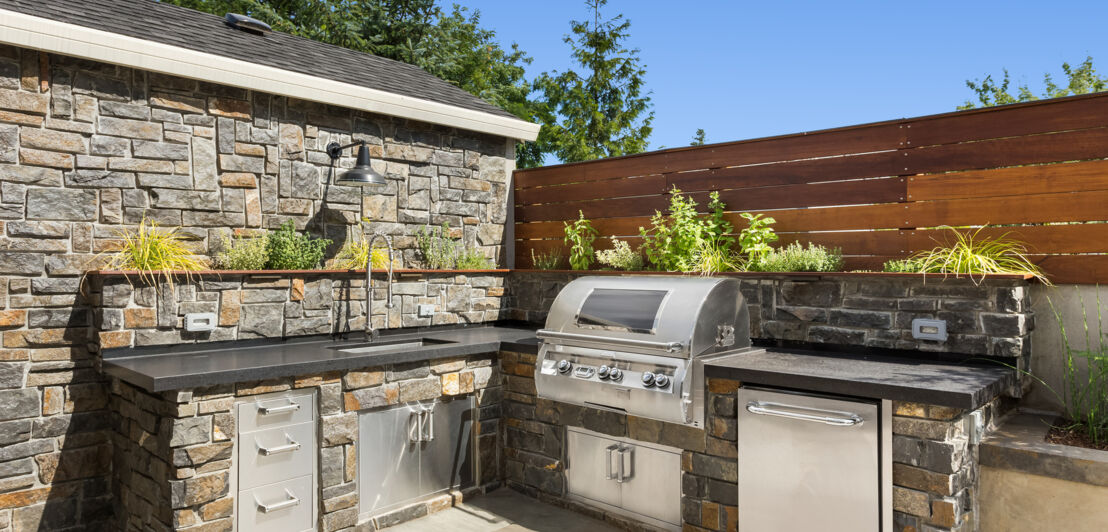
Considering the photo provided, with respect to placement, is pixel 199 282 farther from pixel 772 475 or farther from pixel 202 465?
pixel 772 475

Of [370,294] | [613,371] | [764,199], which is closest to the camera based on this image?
[613,371]

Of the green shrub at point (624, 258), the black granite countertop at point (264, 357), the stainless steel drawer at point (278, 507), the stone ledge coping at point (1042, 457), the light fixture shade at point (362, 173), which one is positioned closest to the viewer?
the stone ledge coping at point (1042, 457)

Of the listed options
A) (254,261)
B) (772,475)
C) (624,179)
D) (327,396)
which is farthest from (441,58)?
(772,475)

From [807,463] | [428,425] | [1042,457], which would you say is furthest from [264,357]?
[1042,457]

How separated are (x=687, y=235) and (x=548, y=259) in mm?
1399

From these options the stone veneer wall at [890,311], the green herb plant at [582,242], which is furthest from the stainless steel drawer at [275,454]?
the stone veneer wall at [890,311]

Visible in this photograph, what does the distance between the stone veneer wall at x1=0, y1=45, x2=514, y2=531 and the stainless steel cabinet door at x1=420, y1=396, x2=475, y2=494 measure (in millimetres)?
969

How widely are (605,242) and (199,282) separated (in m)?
2.76

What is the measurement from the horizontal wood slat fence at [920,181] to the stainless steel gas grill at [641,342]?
2.79ft

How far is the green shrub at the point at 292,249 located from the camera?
3.95 meters

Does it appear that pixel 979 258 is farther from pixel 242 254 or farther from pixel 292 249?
pixel 242 254

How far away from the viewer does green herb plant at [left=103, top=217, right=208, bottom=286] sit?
11.2ft

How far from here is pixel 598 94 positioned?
12.0m

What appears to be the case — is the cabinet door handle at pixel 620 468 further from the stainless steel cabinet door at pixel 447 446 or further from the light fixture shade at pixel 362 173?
the light fixture shade at pixel 362 173
